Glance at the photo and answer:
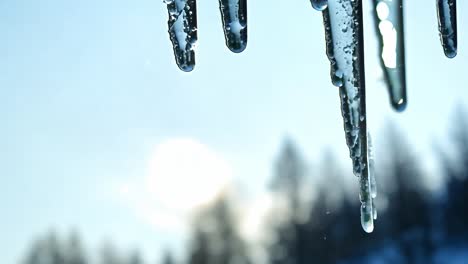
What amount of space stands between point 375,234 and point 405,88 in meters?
34.0

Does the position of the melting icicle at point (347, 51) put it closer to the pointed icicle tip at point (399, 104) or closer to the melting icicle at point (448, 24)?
the pointed icicle tip at point (399, 104)

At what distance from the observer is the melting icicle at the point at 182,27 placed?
1214mm

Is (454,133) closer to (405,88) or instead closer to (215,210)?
(215,210)

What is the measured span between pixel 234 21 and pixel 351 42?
→ 22 cm

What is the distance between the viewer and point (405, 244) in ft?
103

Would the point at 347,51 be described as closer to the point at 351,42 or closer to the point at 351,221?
the point at 351,42

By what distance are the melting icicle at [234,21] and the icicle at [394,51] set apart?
284 millimetres

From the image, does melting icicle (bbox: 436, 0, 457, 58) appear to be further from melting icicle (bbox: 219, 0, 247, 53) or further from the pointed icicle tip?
melting icicle (bbox: 219, 0, 247, 53)

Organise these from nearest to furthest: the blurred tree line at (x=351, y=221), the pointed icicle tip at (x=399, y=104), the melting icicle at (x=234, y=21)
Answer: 1. the melting icicle at (x=234, y=21)
2. the pointed icicle tip at (x=399, y=104)
3. the blurred tree line at (x=351, y=221)

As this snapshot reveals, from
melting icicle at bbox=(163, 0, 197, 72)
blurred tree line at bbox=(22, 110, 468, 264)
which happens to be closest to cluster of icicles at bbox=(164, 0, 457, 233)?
melting icicle at bbox=(163, 0, 197, 72)

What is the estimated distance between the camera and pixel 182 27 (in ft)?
4.01

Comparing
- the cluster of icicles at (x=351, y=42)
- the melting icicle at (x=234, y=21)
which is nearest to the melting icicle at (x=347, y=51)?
the cluster of icicles at (x=351, y=42)

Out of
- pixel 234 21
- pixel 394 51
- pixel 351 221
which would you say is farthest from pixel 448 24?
pixel 351 221

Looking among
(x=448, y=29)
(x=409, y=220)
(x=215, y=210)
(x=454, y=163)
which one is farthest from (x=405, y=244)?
(x=448, y=29)
